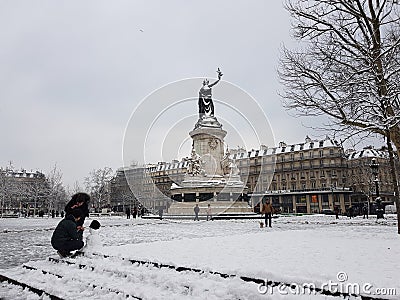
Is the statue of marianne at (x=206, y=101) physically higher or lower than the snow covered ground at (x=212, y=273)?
higher

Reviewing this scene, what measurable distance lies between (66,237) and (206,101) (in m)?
38.4

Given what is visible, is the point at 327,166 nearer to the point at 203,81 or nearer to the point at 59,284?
the point at 203,81

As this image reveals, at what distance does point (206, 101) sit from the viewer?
46.3 meters

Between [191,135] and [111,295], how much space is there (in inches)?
1494

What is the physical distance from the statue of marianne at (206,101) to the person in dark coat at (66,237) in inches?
1447

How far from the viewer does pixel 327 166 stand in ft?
238

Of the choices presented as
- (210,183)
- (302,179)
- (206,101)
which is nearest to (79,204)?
(210,183)

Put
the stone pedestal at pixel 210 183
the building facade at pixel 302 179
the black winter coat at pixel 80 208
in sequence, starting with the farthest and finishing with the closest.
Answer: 1. the building facade at pixel 302 179
2. the stone pedestal at pixel 210 183
3. the black winter coat at pixel 80 208

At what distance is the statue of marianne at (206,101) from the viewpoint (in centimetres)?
4597

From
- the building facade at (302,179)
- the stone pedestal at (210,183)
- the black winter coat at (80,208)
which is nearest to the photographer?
the black winter coat at (80,208)

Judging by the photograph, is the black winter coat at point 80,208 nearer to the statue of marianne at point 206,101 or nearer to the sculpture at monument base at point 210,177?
the sculpture at monument base at point 210,177

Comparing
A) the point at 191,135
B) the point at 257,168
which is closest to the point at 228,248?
the point at 191,135

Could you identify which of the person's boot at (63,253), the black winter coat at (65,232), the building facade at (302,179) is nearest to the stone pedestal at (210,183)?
the building facade at (302,179)

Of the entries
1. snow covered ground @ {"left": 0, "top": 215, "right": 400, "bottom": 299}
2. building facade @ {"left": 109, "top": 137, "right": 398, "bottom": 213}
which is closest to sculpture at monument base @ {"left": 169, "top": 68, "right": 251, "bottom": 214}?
building facade @ {"left": 109, "top": 137, "right": 398, "bottom": 213}
